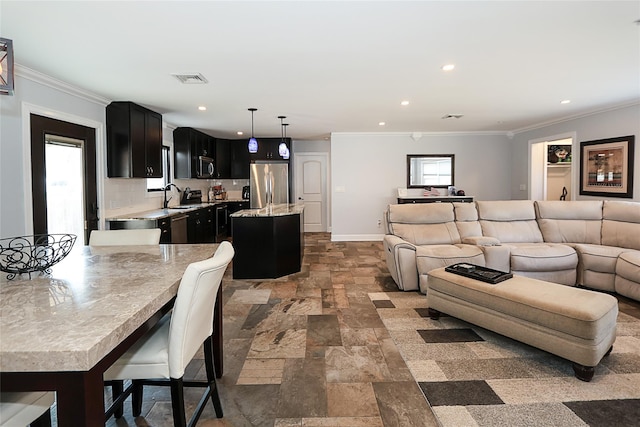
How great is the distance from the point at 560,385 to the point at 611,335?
1.88 ft

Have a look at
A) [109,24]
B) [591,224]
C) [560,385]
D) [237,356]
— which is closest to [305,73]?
[109,24]

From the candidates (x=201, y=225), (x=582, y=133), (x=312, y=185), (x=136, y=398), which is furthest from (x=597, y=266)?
(x=312, y=185)

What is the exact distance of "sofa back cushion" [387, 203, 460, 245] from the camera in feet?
15.3

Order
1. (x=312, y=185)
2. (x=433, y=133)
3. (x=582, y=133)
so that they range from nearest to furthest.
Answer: (x=582, y=133), (x=433, y=133), (x=312, y=185)

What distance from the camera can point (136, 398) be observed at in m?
1.98

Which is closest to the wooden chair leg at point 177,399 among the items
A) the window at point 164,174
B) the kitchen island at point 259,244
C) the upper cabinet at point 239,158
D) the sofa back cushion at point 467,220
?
the kitchen island at point 259,244

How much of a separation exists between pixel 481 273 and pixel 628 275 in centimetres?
181

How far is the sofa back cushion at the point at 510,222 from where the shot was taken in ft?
15.6

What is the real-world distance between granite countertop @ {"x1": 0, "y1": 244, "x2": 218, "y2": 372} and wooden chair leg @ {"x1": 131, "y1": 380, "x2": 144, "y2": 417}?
26.8 inches

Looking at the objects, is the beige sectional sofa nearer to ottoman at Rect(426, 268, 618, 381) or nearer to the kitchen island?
ottoman at Rect(426, 268, 618, 381)

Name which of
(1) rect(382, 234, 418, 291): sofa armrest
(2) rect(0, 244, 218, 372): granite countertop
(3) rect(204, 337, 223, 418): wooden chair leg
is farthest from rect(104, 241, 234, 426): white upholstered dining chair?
(1) rect(382, 234, 418, 291): sofa armrest

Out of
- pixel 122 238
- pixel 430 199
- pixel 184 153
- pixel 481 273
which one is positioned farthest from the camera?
pixel 430 199

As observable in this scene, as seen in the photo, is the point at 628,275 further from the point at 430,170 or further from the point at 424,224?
the point at 430,170

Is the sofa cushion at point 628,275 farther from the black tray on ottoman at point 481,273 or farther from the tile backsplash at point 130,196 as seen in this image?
the tile backsplash at point 130,196
